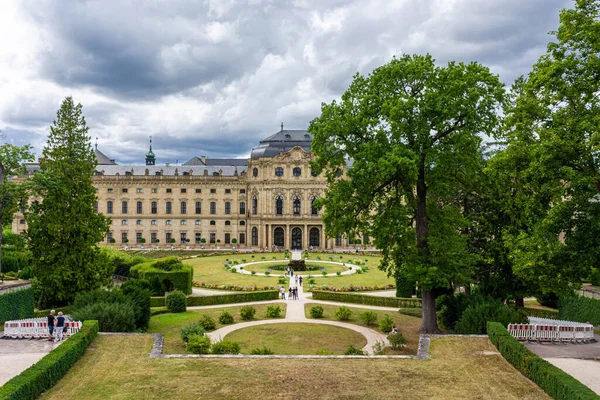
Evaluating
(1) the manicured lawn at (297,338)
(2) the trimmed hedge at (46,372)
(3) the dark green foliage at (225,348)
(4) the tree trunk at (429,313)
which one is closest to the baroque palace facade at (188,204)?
(1) the manicured lawn at (297,338)

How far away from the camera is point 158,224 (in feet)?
261

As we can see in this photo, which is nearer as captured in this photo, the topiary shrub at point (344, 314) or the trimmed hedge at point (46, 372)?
the trimmed hedge at point (46, 372)

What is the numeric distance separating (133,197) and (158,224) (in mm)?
6480

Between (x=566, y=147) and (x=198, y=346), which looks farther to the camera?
(x=198, y=346)

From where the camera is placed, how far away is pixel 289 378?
14.4m

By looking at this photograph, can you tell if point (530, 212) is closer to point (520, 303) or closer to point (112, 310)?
point (520, 303)

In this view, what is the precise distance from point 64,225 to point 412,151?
64.8 feet

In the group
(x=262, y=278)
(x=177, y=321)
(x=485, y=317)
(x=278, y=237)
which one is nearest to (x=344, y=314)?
(x=485, y=317)

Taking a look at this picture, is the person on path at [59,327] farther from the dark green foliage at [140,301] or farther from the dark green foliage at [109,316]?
the dark green foliage at [140,301]

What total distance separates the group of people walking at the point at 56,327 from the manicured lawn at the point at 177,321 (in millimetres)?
4427

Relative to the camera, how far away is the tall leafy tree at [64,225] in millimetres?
25594

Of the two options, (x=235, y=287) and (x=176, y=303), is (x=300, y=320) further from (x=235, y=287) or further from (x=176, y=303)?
(x=235, y=287)

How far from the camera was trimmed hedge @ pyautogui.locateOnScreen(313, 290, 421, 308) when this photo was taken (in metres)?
31.5

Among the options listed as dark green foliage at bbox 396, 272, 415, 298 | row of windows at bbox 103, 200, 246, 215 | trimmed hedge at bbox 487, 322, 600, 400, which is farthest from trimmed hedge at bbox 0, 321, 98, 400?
row of windows at bbox 103, 200, 246, 215
